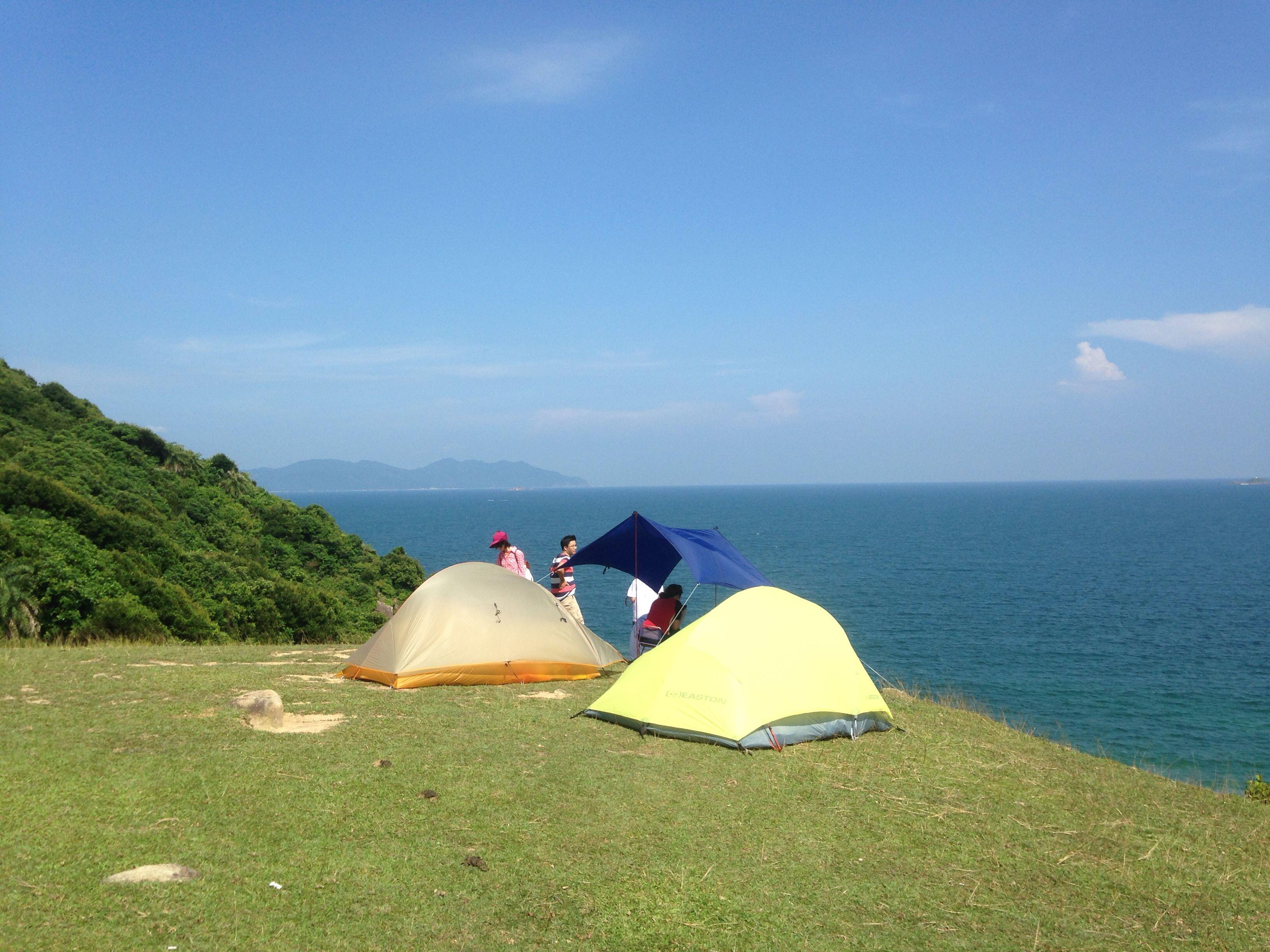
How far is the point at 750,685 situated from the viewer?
10.8 metres

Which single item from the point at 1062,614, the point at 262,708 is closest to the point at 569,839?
the point at 262,708

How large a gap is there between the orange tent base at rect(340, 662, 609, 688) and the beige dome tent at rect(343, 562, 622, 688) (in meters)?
0.01

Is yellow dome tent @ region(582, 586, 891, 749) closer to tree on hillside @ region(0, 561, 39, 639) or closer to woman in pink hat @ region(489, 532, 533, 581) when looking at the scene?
woman in pink hat @ region(489, 532, 533, 581)

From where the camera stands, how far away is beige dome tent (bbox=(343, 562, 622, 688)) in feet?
43.0

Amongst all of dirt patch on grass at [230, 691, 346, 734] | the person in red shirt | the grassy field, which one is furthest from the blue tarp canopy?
dirt patch on grass at [230, 691, 346, 734]

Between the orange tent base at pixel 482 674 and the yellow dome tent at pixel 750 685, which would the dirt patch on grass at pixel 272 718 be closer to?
the orange tent base at pixel 482 674

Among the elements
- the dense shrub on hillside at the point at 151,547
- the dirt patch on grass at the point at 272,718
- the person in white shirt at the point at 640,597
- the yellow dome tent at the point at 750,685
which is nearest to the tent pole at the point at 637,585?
the person in white shirt at the point at 640,597

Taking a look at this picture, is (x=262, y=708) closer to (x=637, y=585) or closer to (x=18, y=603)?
(x=637, y=585)

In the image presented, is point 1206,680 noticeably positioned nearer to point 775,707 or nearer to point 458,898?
point 775,707

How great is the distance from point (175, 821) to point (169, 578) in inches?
879

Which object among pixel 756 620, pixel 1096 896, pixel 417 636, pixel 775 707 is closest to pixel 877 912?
pixel 1096 896

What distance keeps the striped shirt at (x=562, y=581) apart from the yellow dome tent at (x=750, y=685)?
173 inches

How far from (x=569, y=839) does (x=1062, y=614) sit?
47729mm

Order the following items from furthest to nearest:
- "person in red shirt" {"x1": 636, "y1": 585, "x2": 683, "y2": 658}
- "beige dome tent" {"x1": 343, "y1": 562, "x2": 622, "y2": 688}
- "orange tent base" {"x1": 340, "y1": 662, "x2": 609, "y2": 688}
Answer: "person in red shirt" {"x1": 636, "y1": 585, "x2": 683, "y2": 658} < "beige dome tent" {"x1": 343, "y1": 562, "x2": 622, "y2": 688} < "orange tent base" {"x1": 340, "y1": 662, "x2": 609, "y2": 688}
